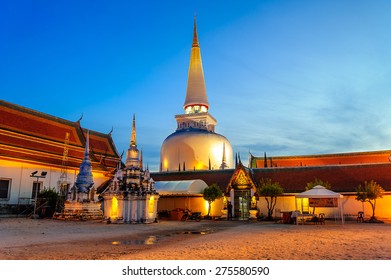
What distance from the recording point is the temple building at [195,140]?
4616 centimetres

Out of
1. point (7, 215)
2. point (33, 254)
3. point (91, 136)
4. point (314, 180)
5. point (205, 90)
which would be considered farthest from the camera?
point (205, 90)

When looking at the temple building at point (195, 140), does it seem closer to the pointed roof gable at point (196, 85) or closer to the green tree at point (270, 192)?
the pointed roof gable at point (196, 85)

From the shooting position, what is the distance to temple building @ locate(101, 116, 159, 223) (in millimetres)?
22297

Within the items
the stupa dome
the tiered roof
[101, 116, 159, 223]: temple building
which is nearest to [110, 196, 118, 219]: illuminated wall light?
[101, 116, 159, 223]: temple building

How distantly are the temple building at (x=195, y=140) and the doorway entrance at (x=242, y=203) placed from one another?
50.2 ft

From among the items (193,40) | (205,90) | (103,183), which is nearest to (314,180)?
(103,183)

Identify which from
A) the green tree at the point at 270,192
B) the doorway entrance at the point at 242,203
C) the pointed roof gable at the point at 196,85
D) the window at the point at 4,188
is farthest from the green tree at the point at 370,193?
the pointed roof gable at the point at 196,85

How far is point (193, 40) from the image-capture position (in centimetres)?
5769

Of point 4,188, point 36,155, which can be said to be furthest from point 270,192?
point 4,188

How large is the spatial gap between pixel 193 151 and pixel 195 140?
5.30 feet

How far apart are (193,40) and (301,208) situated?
129 feet

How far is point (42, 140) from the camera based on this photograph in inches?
1212

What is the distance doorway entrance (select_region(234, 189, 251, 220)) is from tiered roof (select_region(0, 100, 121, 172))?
14733 millimetres
